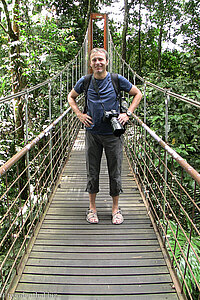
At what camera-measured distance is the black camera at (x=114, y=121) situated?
1574 millimetres

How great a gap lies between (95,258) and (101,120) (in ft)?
2.53

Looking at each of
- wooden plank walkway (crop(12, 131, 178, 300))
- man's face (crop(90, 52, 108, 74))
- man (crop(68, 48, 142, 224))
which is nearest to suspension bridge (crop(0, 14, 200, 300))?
wooden plank walkway (crop(12, 131, 178, 300))

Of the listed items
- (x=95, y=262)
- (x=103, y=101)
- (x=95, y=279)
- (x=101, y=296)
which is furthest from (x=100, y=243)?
(x=103, y=101)

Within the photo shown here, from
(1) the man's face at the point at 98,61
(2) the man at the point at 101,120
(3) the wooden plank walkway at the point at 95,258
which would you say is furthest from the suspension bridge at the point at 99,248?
(1) the man's face at the point at 98,61

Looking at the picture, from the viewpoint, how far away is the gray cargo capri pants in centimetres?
178

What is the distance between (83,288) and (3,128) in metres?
2.80

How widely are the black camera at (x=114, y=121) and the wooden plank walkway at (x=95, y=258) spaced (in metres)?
0.64

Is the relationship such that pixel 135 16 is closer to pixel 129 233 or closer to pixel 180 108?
pixel 180 108

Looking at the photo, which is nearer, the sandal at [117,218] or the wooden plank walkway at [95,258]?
the wooden plank walkway at [95,258]

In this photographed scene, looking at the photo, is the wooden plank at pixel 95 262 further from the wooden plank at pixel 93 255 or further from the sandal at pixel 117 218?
the sandal at pixel 117 218

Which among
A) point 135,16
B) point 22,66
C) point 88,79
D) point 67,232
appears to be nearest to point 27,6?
point 22,66

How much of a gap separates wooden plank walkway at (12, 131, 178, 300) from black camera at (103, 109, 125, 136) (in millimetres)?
643

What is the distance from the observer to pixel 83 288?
1332 millimetres

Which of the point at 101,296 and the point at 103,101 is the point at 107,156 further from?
the point at 101,296
